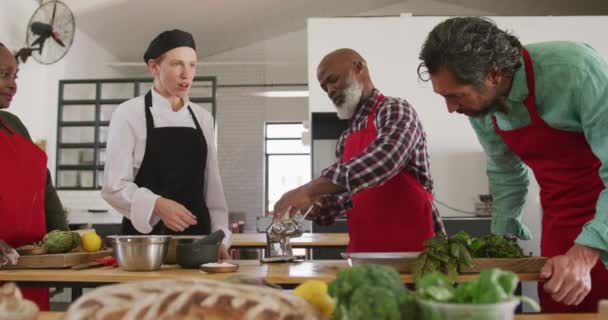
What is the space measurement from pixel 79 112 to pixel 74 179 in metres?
1.00

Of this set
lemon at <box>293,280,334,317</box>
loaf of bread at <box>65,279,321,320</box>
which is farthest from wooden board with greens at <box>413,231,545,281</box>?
loaf of bread at <box>65,279,321,320</box>

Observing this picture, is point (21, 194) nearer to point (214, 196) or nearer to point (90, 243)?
point (90, 243)

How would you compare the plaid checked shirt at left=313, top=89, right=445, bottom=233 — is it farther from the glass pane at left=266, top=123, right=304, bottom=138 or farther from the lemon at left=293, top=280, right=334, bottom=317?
the glass pane at left=266, top=123, right=304, bottom=138

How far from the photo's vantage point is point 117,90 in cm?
813

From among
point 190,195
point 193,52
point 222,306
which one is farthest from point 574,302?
point 193,52

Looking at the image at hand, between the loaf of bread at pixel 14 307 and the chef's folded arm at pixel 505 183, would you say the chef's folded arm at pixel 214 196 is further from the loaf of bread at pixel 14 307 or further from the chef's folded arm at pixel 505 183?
the loaf of bread at pixel 14 307

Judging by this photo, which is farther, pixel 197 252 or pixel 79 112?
pixel 79 112

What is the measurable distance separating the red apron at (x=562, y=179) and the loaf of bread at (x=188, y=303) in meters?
1.30

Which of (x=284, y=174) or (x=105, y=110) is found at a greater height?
(x=105, y=110)

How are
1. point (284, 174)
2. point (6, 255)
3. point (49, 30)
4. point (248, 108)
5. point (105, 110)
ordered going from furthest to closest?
point (284, 174)
point (248, 108)
point (105, 110)
point (49, 30)
point (6, 255)

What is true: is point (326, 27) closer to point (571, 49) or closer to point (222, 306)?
point (571, 49)

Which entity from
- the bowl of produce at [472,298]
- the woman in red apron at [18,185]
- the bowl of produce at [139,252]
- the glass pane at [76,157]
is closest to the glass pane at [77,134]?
the glass pane at [76,157]

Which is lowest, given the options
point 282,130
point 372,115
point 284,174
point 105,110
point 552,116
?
point 552,116

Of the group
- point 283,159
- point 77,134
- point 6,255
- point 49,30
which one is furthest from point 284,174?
point 6,255
